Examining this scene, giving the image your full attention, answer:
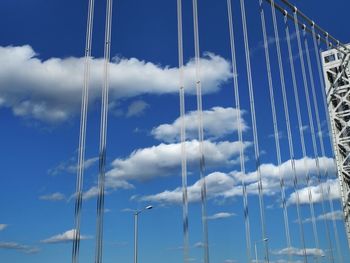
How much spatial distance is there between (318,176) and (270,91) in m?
4.71

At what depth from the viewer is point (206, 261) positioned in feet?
36.2

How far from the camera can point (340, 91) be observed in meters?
22.9

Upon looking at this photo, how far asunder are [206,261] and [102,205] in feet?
11.5

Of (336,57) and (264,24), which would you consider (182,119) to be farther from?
(336,57)

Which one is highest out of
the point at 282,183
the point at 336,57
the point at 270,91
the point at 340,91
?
the point at 336,57

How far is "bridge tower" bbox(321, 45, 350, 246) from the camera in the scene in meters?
22.0

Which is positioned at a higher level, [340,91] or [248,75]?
[340,91]

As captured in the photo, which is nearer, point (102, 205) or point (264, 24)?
point (102, 205)

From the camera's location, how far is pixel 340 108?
22906mm

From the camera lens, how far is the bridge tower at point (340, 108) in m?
22.0

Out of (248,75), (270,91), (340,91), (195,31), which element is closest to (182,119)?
(195,31)

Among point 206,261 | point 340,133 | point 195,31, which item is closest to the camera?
point 206,261

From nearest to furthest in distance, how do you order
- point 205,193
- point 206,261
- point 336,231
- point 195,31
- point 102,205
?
point 102,205
point 206,261
point 205,193
point 195,31
point 336,231

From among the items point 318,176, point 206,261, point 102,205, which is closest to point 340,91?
point 318,176
